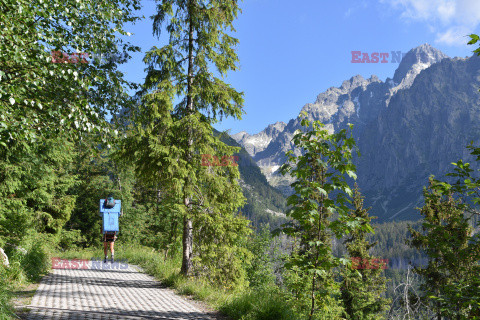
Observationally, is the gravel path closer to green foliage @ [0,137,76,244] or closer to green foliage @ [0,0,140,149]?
green foliage @ [0,137,76,244]

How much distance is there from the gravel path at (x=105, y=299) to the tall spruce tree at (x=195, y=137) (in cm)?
184

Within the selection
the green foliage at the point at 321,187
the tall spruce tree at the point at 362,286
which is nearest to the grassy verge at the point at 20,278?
the green foliage at the point at 321,187

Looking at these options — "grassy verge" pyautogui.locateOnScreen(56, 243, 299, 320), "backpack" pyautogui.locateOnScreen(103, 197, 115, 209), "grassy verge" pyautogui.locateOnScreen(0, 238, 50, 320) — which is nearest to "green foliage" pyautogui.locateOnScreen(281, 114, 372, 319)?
"grassy verge" pyautogui.locateOnScreen(56, 243, 299, 320)

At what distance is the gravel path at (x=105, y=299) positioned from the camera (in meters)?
6.29

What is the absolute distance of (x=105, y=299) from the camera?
24.8ft

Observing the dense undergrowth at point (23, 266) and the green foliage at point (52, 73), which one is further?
the dense undergrowth at point (23, 266)

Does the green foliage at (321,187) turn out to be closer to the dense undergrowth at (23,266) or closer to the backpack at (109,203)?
the dense undergrowth at (23,266)

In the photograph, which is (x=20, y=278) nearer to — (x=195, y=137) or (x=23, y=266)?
(x=23, y=266)

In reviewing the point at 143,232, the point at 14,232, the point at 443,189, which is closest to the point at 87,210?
the point at 143,232

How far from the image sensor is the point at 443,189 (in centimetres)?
500

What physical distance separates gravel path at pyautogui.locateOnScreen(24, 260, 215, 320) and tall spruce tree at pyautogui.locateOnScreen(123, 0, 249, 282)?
72.5 inches

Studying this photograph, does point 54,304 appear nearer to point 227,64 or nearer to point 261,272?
point 227,64

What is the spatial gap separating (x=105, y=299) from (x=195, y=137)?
517 centimetres

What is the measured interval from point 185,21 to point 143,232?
26327 mm
